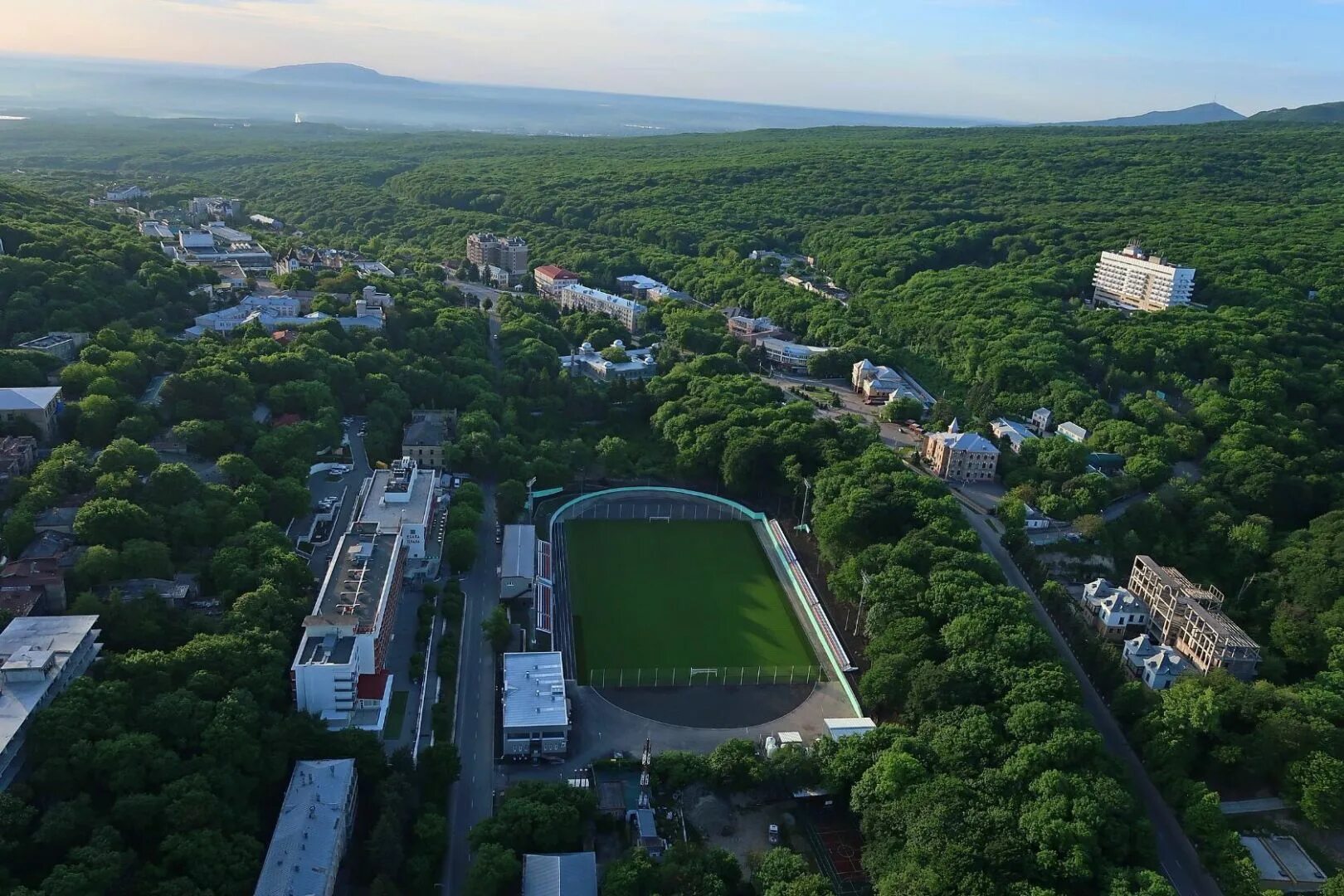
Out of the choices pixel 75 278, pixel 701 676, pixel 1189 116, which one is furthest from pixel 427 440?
pixel 1189 116

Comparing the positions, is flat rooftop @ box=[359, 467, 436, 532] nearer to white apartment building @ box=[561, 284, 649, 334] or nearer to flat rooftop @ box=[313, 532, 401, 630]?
flat rooftop @ box=[313, 532, 401, 630]

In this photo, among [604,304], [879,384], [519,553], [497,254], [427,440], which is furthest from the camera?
[497,254]

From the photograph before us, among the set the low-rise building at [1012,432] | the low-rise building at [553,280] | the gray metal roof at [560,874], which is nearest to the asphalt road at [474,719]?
the gray metal roof at [560,874]

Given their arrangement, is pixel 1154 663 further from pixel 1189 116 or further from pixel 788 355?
pixel 1189 116

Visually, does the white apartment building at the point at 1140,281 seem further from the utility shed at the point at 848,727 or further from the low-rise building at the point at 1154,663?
the utility shed at the point at 848,727

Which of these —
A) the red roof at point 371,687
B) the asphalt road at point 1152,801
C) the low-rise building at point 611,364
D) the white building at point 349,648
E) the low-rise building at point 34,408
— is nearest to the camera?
the asphalt road at point 1152,801

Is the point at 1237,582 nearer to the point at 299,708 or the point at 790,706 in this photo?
the point at 790,706
